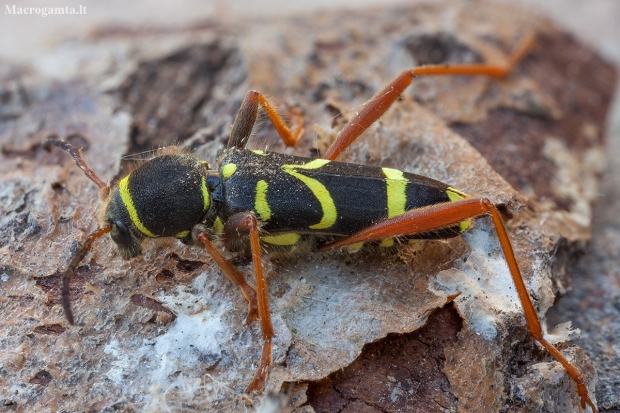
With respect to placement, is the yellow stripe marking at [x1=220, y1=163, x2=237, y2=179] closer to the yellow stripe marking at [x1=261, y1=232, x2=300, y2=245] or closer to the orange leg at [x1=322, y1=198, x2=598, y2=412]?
the yellow stripe marking at [x1=261, y1=232, x2=300, y2=245]

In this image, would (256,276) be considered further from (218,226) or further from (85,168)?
(85,168)

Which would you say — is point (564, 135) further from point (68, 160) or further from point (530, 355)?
point (68, 160)

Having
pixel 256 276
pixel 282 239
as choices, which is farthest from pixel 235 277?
pixel 282 239

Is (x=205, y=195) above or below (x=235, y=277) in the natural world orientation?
above

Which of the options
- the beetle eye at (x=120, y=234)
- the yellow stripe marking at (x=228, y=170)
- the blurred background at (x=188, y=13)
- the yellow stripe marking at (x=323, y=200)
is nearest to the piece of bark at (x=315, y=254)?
the beetle eye at (x=120, y=234)

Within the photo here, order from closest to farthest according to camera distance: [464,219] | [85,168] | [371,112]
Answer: [464,219] < [85,168] < [371,112]

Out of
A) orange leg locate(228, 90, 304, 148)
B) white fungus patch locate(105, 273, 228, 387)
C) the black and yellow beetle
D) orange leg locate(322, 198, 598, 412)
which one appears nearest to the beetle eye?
the black and yellow beetle

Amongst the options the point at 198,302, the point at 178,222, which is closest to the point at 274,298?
the point at 198,302
